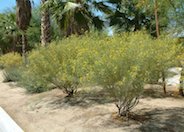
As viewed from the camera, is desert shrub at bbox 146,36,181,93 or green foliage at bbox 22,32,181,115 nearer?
green foliage at bbox 22,32,181,115

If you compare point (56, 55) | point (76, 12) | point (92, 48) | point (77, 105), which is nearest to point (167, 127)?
point (92, 48)

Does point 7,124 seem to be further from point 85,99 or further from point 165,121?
point 165,121

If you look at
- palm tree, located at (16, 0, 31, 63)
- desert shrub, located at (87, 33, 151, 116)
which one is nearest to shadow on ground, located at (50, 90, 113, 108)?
desert shrub, located at (87, 33, 151, 116)

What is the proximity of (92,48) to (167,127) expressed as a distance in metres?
2.73

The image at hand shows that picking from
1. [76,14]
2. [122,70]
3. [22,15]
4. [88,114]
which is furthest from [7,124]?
[22,15]

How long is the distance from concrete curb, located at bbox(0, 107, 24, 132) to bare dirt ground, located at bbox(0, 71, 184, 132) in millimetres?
275

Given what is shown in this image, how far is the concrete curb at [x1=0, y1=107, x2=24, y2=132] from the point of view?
1042 cm

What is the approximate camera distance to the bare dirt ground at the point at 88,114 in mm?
9539

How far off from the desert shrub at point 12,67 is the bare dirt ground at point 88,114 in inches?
257

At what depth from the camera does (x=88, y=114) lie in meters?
11.0

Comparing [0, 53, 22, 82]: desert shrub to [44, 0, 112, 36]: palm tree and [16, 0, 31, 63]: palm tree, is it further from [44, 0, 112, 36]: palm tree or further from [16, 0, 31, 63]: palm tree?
[44, 0, 112, 36]: palm tree

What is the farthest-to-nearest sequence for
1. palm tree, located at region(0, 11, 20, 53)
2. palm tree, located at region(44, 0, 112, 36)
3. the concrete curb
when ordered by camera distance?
1. palm tree, located at region(0, 11, 20, 53)
2. palm tree, located at region(44, 0, 112, 36)
3. the concrete curb

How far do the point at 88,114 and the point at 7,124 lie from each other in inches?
87.4

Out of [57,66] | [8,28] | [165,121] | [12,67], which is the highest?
[8,28]
